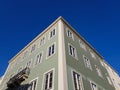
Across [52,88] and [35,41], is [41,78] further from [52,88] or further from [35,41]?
[35,41]

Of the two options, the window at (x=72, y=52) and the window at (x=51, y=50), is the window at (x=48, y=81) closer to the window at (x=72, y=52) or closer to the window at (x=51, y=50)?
the window at (x=51, y=50)

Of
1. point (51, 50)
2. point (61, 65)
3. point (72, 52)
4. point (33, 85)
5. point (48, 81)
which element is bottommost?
point (48, 81)

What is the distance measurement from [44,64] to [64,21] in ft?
29.4

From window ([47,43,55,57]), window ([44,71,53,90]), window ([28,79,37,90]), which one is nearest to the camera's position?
window ([44,71,53,90])

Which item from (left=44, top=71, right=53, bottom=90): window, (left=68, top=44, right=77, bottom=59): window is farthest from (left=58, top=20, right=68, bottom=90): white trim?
(left=68, top=44, right=77, bottom=59): window

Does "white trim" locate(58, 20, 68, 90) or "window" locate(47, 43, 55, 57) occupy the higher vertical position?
"window" locate(47, 43, 55, 57)

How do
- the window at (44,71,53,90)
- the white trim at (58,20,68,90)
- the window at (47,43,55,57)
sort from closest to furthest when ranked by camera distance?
the white trim at (58,20,68,90), the window at (44,71,53,90), the window at (47,43,55,57)

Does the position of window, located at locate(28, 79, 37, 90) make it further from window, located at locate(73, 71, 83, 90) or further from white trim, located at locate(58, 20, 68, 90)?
window, located at locate(73, 71, 83, 90)

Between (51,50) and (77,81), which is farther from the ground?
(51,50)

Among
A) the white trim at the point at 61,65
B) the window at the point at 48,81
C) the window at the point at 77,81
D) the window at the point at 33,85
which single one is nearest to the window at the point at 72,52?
the white trim at the point at 61,65

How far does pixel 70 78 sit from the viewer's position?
13617 millimetres

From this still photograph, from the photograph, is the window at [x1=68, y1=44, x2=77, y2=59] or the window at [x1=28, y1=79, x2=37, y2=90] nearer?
the window at [x1=28, y1=79, x2=37, y2=90]

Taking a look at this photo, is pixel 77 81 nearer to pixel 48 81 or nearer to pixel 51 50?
pixel 48 81

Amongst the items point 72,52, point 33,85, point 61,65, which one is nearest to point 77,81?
point 61,65
